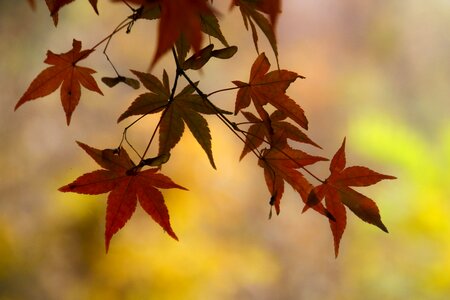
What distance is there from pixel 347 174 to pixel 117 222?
27cm

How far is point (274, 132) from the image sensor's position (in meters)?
0.65

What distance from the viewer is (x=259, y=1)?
0.50 meters

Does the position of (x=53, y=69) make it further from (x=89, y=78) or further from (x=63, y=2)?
(x=63, y=2)

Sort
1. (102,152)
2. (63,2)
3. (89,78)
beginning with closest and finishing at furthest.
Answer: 1. (63,2)
2. (102,152)
3. (89,78)

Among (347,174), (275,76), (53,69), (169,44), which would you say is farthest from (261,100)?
(169,44)

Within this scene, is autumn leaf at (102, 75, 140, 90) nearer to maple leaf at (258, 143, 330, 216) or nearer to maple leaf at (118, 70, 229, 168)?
maple leaf at (118, 70, 229, 168)

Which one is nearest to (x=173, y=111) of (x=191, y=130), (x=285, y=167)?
(x=191, y=130)

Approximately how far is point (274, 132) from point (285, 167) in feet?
0.15

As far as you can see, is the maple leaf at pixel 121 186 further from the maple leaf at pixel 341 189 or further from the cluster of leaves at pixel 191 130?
the maple leaf at pixel 341 189

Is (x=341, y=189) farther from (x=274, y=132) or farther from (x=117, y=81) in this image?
(x=117, y=81)

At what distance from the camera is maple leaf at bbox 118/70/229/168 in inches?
23.3

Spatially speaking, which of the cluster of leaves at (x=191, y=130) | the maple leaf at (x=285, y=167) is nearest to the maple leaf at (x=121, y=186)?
the cluster of leaves at (x=191, y=130)

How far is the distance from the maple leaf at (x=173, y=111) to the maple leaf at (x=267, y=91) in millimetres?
51

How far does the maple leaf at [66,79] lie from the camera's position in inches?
24.9
